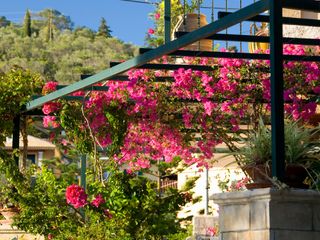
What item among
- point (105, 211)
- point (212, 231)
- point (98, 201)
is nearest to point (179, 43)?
point (98, 201)

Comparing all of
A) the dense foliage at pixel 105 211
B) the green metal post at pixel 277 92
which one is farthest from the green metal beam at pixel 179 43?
the dense foliage at pixel 105 211

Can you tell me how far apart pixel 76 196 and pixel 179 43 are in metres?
4.02

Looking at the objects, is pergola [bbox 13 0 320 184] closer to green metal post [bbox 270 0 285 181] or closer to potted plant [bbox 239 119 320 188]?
green metal post [bbox 270 0 285 181]

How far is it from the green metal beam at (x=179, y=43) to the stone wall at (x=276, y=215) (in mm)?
1719

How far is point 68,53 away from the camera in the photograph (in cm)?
9719

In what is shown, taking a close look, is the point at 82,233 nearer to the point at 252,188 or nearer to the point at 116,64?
the point at 116,64

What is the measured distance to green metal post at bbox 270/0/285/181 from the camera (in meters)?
7.24

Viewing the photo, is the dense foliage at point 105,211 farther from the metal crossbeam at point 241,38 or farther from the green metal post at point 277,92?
the green metal post at point 277,92

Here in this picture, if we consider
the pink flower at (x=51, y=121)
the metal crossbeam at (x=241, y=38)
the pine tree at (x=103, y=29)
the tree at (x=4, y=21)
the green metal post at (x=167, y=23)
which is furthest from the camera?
the tree at (x=4, y=21)

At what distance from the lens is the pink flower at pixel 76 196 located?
1253cm

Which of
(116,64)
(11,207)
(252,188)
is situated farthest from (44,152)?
(252,188)

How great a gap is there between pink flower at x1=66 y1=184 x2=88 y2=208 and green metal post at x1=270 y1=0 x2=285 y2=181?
18.6ft

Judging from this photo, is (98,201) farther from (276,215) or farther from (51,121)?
(276,215)

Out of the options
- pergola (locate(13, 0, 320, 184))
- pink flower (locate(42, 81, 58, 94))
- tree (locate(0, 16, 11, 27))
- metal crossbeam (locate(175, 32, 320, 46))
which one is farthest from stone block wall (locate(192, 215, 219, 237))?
tree (locate(0, 16, 11, 27))
